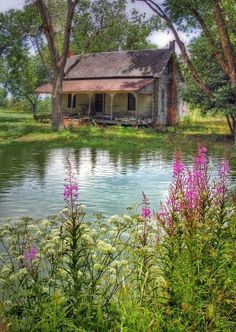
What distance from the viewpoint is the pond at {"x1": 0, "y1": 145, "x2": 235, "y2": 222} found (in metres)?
11.5

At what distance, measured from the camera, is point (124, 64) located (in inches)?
1799

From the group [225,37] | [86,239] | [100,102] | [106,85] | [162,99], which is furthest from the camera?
[100,102]

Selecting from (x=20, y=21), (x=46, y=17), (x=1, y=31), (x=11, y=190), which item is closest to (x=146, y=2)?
(x=46, y=17)

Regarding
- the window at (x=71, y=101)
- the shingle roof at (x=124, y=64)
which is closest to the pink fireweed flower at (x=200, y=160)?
the shingle roof at (x=124, y=64)

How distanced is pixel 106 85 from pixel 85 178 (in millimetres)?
28183

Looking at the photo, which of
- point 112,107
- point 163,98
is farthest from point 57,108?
point 163,98

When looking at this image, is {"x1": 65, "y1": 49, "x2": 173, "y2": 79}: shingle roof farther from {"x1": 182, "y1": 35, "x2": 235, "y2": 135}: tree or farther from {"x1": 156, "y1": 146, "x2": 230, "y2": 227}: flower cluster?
{"x1": 156, "y1": 146, "x2": 230, "y2": 227}: flower cluster

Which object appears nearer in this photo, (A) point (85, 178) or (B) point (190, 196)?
(B) point (190, 196)

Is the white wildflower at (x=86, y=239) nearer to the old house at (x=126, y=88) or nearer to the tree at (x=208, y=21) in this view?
the tree at (x=208, y=21)

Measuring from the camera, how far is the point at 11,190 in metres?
13.4

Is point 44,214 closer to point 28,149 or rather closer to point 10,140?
point 28,149

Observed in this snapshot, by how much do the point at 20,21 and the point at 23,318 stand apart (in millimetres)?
35781

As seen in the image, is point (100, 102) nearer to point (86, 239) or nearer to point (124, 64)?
point (124, 64)

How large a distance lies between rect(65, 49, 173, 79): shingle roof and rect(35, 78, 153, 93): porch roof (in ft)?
2.01
